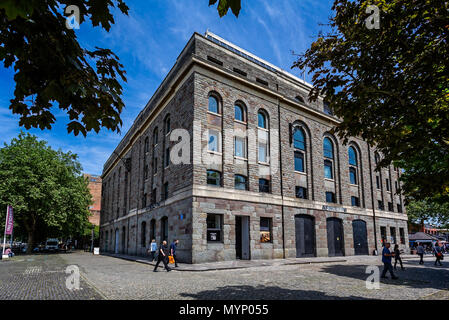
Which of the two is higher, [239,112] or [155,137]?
[239,112]

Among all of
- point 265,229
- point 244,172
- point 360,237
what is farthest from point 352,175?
point 244,172

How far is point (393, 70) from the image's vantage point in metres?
7.15

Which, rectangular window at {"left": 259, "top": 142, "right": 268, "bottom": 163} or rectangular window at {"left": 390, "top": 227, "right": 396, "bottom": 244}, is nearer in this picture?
rectangular window at {"left": 259, "top": 142, "right": 268, "bottom": 163}

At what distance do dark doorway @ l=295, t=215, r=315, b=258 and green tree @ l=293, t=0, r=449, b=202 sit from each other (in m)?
16.5

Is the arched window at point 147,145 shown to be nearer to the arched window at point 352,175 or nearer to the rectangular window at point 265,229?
the rectangular window at point 265,229

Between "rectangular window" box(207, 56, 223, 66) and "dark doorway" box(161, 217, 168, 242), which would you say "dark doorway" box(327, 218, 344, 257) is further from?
"rectangular window" box(207, 56, 223, 66)

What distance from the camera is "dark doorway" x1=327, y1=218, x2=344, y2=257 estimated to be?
25.5m

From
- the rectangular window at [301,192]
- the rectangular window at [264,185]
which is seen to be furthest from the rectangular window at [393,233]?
the rectangular window at [264,185]

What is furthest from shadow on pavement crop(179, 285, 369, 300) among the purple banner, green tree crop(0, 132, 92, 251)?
green tree crop(0, 132, 92, 251)

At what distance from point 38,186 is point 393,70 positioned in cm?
3640

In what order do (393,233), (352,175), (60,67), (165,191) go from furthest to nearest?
(393,233), (352,175), (165,191), (60,67)

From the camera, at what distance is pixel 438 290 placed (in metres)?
9.90

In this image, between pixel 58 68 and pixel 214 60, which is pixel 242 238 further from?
pixel 58 68
